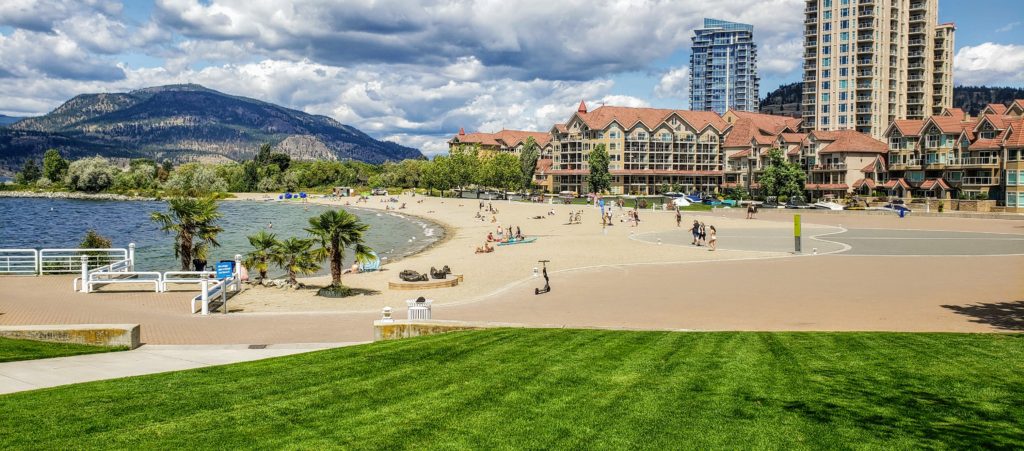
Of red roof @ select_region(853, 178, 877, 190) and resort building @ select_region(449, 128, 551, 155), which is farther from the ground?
resort building @ select_region(449, 128, 551, 155)

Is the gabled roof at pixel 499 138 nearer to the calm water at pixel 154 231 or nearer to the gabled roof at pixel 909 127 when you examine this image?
the calm water at pixel 154 231

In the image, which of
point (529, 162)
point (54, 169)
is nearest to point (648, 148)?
point (529, 162)

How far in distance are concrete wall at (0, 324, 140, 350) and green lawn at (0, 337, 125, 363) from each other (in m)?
0.21

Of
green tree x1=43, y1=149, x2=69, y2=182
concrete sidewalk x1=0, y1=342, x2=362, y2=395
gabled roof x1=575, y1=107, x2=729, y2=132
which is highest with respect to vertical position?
gabled roof x1=575, y1=107, x2=729, y2=132

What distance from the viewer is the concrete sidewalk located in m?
10.6

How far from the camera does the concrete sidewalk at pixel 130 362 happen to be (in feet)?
34.9

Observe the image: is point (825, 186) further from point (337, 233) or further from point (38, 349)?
point (38, 349)

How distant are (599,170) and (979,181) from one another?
50.7 meters

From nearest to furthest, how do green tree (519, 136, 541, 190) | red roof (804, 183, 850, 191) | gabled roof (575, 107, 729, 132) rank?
red roof (804, 183, 850, 191) → gabled roof (575, 107, 729, 132) → green tree (519, 136, 541, 190)

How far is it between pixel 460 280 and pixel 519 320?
9.69 m

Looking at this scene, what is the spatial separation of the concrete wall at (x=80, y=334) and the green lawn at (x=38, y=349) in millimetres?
208

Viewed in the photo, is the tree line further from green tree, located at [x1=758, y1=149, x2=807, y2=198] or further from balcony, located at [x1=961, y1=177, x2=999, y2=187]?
balcony, located at [x1=961, y1=177, x2=999, y2=187]

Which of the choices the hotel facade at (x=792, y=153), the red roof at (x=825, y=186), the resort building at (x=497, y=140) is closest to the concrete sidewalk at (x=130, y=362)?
the hotel facade at (x=792, y=153)

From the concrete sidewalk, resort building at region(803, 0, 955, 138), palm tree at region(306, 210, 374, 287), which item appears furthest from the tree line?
the concrete sidewalk
